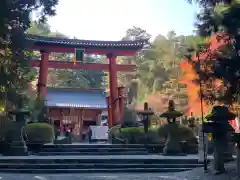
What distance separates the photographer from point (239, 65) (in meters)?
8.02

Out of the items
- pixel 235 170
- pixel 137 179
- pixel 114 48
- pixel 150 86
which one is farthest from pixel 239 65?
pixel 150 86

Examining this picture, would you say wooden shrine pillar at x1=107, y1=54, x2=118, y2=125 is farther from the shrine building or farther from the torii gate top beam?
the shrine building

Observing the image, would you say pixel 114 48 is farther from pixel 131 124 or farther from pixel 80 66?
pixel 131 124

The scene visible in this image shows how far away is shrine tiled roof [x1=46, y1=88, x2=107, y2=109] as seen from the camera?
32.1 m

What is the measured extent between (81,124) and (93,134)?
21.1 ft

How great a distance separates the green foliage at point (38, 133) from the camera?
18.4 m

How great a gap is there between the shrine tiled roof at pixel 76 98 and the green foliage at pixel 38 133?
1251 cm

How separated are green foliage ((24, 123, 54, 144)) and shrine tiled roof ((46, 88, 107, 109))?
12.5 metres

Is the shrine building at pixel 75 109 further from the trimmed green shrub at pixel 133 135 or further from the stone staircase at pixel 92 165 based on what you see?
the stone staircase at pixel 92 165

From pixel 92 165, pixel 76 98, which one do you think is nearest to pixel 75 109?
pixel 76 98

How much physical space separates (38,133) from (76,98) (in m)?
14.9

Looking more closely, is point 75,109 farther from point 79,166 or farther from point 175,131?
point 79,166

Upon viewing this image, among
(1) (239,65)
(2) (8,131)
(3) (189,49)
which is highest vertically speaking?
(3) (189,49)

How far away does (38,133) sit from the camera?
61.0 feet
